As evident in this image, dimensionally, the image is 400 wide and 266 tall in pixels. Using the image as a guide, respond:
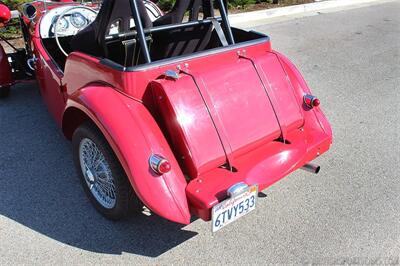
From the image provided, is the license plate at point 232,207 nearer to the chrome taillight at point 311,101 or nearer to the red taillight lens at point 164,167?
the red taillight lens at point 164,167

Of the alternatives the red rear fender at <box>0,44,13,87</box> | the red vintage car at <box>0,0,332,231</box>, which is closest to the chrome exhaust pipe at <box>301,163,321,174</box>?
the red vintage car at <box>0,0,332,231</box>

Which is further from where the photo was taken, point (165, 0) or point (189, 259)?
point (165, 0)

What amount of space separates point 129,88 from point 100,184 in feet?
2.47

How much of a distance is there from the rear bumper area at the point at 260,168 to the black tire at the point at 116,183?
435 mm

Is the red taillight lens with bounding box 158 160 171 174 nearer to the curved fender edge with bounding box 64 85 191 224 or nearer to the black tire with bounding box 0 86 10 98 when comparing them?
the curved fender edge with bounding box 64 85 191 224

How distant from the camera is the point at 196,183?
2402mm

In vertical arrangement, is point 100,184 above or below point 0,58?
below

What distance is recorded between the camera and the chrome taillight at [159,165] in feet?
7.44

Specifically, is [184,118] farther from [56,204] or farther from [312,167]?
[56,204]

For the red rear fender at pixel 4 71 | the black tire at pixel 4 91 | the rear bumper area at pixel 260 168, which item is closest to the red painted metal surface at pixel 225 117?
the rear bumper area at pixel 260 168

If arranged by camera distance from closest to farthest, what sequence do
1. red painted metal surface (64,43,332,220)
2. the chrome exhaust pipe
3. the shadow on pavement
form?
red painted metal surface (64,43,332,220) < the shadow on pavement < the chrome exhaust pipe

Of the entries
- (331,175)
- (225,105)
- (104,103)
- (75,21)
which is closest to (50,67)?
(75,21)

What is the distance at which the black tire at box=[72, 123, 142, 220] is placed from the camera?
2500mm

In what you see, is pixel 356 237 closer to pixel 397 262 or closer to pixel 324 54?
pixel 397 262
